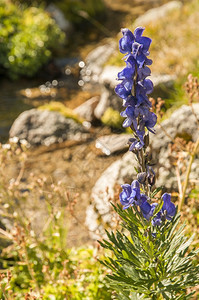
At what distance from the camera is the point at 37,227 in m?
5.07

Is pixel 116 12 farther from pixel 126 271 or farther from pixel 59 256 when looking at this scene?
pixel 126 271

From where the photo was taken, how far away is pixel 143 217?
6.53 ft

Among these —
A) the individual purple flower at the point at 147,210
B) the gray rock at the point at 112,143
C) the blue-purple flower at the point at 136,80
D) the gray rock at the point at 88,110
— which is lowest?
the individual purple flower at the point at 147,210

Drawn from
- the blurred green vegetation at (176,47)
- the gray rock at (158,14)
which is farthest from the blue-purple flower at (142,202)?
the gray rock at (158,14)

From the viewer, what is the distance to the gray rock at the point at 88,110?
7.83 meters

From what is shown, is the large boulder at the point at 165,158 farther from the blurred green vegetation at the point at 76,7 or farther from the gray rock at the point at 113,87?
the blurred green vegetation at the point at 76,7

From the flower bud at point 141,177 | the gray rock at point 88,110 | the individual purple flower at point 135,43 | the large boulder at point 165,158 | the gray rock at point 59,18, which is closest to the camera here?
the individual purple flower at point 135,43

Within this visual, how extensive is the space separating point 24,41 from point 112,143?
16.8 feet

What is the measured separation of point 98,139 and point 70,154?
63 cm

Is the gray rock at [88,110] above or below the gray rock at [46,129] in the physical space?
above

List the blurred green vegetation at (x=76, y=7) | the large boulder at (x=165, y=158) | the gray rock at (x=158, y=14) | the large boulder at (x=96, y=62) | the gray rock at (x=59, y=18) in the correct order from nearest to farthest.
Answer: the large boulder at (x=165, y=158) → the large boulder at (x=96, y=62) → the gray rock at (x=158, y=14) → the gray rock at (x=59, y=18) → the blurred green vegetation at (x=76, y=7)

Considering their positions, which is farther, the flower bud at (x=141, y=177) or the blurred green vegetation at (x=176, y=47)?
the blurred green vegetation at (x=176, y=47)

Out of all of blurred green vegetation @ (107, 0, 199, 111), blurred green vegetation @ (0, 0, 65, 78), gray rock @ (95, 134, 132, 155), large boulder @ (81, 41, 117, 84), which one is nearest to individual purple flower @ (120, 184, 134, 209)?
gray rock @ (95, 134, 132, 155)

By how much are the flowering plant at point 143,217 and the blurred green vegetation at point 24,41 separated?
347 inches
